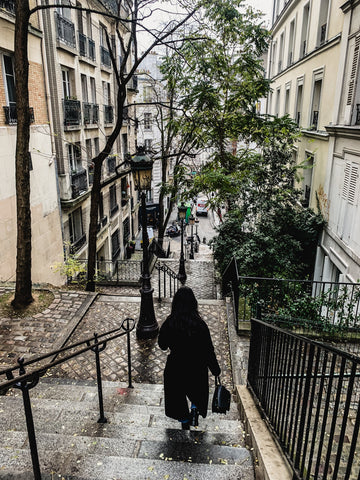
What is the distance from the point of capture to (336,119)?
33.6 feet

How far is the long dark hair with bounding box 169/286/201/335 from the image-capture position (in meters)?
3.43

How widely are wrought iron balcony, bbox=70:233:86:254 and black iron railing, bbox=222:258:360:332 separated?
32.8 ft

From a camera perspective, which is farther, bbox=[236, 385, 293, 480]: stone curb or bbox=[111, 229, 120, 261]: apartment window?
bbox=[111, 229, 120, 261]: apartment window

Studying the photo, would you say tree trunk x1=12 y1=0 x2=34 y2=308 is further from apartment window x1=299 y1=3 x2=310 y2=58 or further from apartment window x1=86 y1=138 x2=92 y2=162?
apartment window x1=299 y1=3 x2=310 y2=58

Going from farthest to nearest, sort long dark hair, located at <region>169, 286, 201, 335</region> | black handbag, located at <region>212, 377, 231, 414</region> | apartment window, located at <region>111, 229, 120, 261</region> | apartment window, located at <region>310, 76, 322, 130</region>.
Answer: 1. apartment window, located at <region>111, 229, 120, 261</region>
2. apartment window, located at <region>310, 76, 322, 130</region>
3. black handbag, located at <region>212, 377, 231, 414</region>
4. long dark hair, located at <region>169, 286, 201, 335</region>

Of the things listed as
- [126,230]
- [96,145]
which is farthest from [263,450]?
[126,230]

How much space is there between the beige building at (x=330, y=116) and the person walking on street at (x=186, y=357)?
21.5 ft

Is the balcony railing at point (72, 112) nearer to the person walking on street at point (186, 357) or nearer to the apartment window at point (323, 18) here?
the apartment window at point (323, 18)

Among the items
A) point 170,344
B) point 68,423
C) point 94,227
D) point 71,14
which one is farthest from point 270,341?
point 71,14

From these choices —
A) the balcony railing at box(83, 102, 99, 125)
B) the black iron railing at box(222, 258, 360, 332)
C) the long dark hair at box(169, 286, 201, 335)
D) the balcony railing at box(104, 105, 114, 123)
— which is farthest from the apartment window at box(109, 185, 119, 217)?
the long dark hair at box(169, 286, 201, 335)

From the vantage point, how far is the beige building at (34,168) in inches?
404

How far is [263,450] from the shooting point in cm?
303

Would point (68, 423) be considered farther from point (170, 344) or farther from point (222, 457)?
point (222, 457)

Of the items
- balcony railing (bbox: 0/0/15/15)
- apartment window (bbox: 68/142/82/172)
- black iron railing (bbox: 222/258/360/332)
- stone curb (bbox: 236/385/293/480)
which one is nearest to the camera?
stone curb (bbox: 236/385/293/480)
